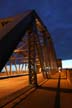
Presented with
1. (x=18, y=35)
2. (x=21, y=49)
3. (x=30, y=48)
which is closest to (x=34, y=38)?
(x=30, y=48)

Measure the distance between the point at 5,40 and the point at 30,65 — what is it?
427 inches

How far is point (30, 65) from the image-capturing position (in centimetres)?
2180

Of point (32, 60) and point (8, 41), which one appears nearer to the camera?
point (8, 41)

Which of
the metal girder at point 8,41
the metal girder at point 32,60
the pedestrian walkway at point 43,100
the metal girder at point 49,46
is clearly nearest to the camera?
the metal girder at point 8,41

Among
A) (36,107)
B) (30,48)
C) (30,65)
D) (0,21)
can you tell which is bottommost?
(36,107)

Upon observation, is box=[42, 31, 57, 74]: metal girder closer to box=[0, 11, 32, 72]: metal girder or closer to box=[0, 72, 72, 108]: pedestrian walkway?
box=[0, 72, 72, 108]: pedestrian walkway

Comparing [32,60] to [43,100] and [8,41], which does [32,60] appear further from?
[8,41]

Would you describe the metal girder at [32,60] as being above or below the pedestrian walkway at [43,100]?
above

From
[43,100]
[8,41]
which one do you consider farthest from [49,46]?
[8,41]

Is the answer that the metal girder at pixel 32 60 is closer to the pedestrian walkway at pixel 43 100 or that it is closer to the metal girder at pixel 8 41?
the pedestrian walkway at pixel 43 100

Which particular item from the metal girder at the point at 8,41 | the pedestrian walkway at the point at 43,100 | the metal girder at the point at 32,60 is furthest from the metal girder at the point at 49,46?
the metal girder at the point at 8,41

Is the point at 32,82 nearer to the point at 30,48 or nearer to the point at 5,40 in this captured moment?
the point at 30,48

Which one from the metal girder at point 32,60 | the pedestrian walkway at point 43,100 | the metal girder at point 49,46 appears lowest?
the pedestrian walkway at point 43,100

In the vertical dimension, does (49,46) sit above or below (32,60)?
above
